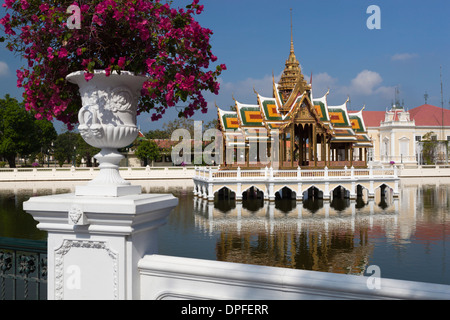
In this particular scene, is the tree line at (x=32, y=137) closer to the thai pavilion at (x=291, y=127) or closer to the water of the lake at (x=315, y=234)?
the thai pavilion at (x=291, y=127)

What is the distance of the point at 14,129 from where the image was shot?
50438mm

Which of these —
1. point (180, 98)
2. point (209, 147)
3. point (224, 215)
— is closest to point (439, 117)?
point (209, 147)

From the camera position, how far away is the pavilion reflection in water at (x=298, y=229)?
11.0 metres

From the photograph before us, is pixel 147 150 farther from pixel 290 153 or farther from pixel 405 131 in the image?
pixel 405 131

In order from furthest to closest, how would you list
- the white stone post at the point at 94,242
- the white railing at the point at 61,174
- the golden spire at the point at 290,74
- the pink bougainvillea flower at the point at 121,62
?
the white railing at the point at 61,174 → the golden spire at the point at 290,74 → the pink bougainvillea flower at the point at 121,62 → the white stone post at the point at 94,242

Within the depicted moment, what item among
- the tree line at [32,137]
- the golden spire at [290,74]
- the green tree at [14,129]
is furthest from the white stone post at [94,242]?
the green tree at [14,129]

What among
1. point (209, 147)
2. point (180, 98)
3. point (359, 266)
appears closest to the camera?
point (180, 98)

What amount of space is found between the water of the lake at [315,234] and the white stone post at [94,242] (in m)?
7.99

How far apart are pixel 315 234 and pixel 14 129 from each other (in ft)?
153

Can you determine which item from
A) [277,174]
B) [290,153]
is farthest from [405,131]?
[277,174]

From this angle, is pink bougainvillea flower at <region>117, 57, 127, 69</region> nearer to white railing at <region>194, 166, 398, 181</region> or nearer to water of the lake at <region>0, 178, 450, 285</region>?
water of the lake at <region>0, 178, 450, 285</region>
